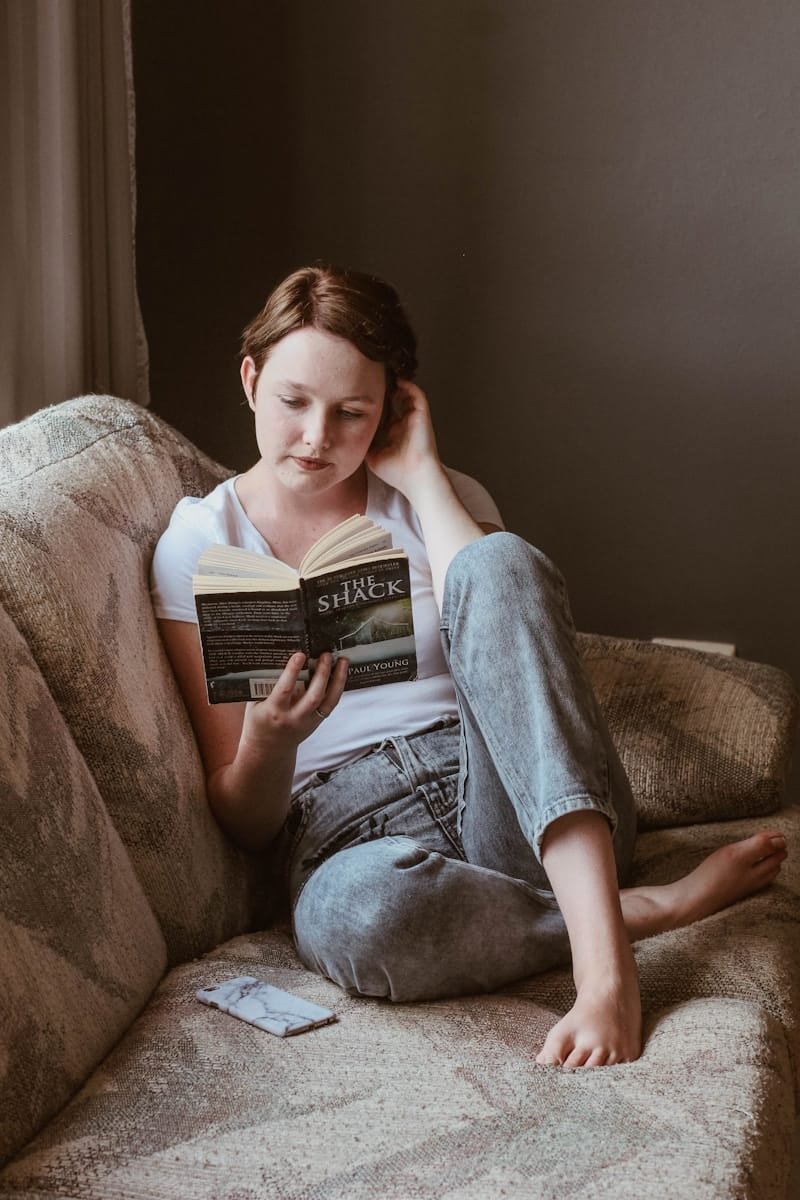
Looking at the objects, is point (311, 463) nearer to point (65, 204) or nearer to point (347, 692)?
point (347, 692)

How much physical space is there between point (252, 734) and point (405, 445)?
52 cm

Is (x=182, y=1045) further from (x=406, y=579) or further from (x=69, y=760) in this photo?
(x=406, y=579)

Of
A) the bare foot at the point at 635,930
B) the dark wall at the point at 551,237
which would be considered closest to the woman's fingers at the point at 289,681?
the bare foot at the point at 635,930

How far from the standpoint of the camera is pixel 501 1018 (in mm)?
1281

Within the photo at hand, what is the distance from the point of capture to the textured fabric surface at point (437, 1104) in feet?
3.21

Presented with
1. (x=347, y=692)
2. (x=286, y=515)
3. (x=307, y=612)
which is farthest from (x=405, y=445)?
(x=307, y=612)

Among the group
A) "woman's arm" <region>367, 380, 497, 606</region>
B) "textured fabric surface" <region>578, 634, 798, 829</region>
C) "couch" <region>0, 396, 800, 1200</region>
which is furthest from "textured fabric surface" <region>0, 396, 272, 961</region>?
"textured fabric surface" <region>578, 634, 798, 829</region>

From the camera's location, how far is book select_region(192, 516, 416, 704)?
127 cm

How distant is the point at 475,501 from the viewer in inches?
69.0

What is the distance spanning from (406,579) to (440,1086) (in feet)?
1.63

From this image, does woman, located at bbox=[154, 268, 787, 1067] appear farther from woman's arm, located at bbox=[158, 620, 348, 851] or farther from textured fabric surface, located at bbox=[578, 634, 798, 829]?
textured fabric surface, located at bbox=[578, 634, 798, 829]

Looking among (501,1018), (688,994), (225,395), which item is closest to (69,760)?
(501,1018)

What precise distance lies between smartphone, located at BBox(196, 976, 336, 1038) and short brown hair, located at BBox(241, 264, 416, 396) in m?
0.78

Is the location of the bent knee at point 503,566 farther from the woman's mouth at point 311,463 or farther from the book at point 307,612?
the woman's mouth at point 311,463
